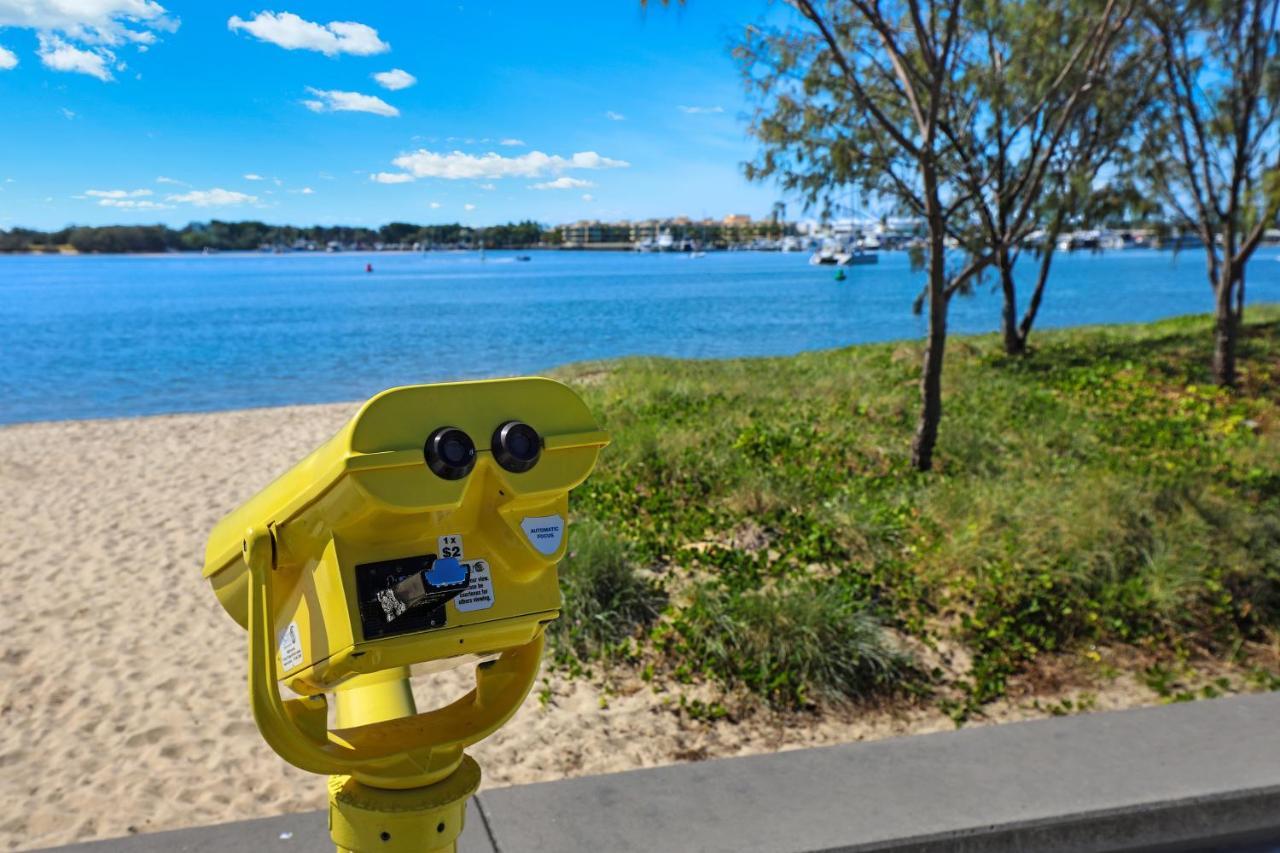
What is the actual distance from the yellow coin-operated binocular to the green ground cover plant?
9.73 ft

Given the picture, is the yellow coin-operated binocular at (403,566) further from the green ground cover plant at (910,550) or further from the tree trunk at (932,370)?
the tree trunk at (932,370)

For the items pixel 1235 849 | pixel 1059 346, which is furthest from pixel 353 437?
pixel 1059 346

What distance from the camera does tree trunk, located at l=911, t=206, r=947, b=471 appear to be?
7.48 m

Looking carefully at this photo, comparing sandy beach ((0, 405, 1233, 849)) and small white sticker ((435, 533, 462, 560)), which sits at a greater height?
small white sticker ((435, 533, 462, 560))

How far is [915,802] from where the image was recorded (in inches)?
121

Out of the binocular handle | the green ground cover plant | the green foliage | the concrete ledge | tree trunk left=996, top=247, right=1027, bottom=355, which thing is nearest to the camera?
the binocular handle

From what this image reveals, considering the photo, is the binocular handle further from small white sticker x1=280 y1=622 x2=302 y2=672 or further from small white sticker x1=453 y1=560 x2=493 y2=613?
small white sticker x1=453 y1=560 x2=493 y2=613

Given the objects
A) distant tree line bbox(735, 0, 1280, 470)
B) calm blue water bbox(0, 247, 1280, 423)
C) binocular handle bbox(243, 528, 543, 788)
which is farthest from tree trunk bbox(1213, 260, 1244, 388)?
binocular handle bbox(243, 528, 543, 788)

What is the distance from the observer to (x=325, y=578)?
1606 millimetres

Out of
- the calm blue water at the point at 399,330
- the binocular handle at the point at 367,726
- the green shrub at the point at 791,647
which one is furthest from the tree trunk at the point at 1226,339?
the binocular handle at the point at 367,726

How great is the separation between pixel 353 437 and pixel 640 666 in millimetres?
3625

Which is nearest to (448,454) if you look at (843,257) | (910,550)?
(910,550)

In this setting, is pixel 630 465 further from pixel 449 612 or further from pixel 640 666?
pixel 449 612

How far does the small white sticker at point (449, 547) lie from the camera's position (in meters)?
1.62
